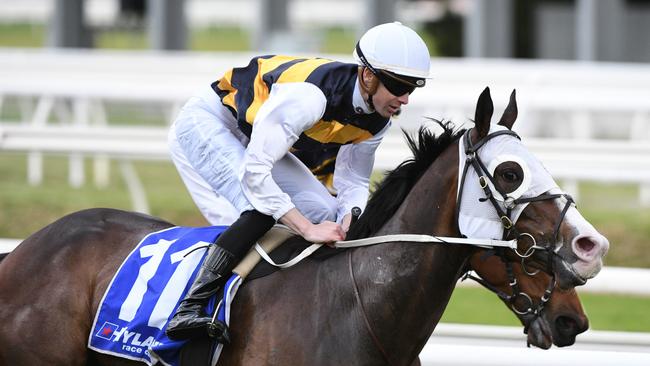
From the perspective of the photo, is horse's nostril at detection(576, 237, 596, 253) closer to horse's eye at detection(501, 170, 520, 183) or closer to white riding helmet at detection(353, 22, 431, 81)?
horse's eye at detection(501, 170, 520, 183)

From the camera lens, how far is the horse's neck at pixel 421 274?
11.9 feet

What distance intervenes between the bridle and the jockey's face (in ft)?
1.00

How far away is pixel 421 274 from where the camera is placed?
365 centimetres

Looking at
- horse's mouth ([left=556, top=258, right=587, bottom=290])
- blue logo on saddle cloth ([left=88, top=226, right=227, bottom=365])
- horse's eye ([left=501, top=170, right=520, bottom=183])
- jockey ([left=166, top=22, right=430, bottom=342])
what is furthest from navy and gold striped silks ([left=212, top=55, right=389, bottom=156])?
horse's mouth ([left=556, top=258, right=587, bottom=290])

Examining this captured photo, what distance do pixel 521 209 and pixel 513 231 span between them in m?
0.08

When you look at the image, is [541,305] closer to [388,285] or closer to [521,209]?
[521,209]

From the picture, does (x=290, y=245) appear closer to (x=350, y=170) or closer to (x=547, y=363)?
(x=350, y=170)

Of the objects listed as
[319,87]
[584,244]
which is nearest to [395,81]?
[319,87]

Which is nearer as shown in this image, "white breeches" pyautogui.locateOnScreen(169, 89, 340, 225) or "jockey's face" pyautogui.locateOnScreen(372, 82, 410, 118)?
"jockey's face" pyautogui.locateOnScreen(372, 82, 410, 118)

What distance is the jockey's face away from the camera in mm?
3846

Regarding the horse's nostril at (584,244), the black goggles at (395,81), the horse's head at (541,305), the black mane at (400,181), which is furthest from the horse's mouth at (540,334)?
the black goggles at (395,81)

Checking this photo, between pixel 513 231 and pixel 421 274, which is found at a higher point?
pixel 513 231

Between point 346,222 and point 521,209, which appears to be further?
point 346,222

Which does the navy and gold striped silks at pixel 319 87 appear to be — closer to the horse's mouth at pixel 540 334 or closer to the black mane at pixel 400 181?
the black mane at pixel 400 181
